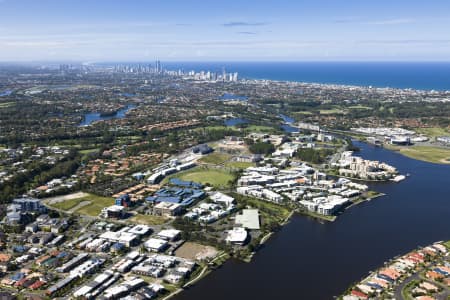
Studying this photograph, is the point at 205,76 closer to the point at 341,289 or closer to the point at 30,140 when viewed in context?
the point at 30,140

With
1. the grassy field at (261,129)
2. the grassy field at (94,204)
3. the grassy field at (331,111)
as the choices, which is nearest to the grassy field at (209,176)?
the grassy field at (94,204)

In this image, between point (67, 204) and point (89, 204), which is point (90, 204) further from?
point (67, 204)

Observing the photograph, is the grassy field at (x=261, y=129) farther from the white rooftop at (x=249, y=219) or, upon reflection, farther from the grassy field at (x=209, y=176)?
the white rooftop at (x=249, y=219)

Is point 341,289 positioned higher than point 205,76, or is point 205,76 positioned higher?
point 205,76

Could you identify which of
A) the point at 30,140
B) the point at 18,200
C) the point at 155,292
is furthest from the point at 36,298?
the point at 30,140

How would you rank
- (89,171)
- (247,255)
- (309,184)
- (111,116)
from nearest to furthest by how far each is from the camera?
(247,255) < (309,184) < (89,171) < (111,116)

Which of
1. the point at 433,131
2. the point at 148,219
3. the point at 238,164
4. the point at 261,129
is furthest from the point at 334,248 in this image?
the point at 433,131
